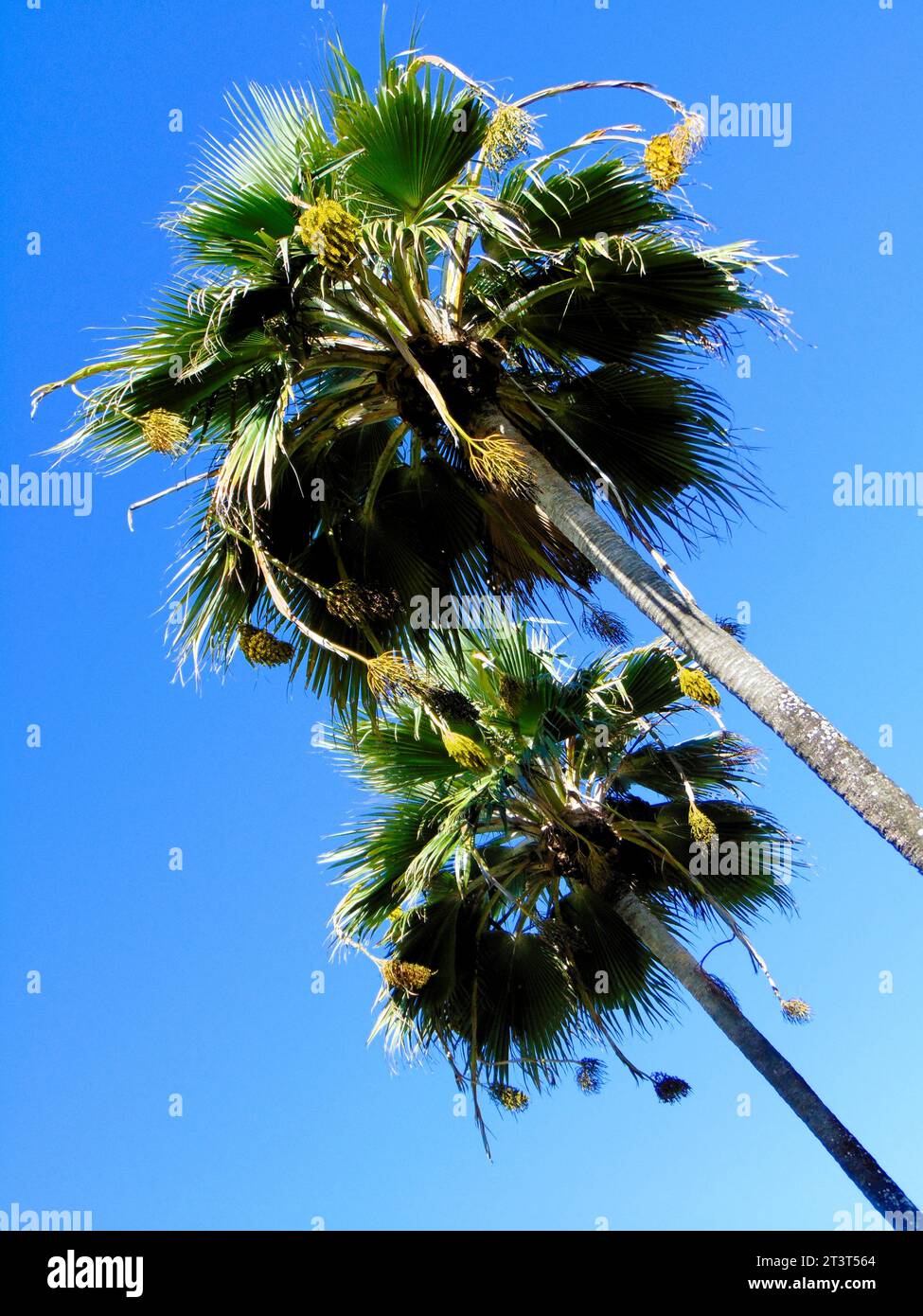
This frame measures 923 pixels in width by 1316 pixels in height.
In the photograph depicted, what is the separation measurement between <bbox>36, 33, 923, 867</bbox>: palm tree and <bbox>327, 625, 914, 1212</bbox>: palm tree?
38.8 inches

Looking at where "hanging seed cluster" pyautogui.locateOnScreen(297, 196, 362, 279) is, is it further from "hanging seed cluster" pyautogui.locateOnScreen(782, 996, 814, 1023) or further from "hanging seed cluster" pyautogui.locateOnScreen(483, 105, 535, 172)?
"hanging seed cluster" pyautogui.locateOnScreen(782, 996, 814, 1023)

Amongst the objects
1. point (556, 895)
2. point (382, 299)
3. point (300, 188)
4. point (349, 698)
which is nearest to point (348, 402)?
point (382, 299)

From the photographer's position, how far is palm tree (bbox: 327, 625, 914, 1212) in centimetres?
795

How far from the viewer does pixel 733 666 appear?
5312 millimetres

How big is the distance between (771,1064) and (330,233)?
4.86 meters

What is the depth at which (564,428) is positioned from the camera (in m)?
7.13

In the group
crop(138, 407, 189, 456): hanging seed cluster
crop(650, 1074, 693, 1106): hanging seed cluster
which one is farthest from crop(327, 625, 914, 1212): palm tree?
crop(138, 407, 189, 456): hanging seed cluster

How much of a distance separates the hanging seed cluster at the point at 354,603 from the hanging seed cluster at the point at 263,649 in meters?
0.32

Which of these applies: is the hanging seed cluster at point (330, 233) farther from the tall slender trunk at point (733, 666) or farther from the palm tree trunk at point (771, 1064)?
the palm tree trunk at point (771, 1064)

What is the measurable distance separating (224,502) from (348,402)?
107 cm

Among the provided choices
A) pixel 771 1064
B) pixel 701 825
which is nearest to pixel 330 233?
pixel 701 825

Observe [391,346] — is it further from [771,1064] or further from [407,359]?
[771,1064]

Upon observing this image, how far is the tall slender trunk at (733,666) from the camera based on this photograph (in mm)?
4406

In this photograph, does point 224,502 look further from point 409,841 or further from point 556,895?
point 556,895
